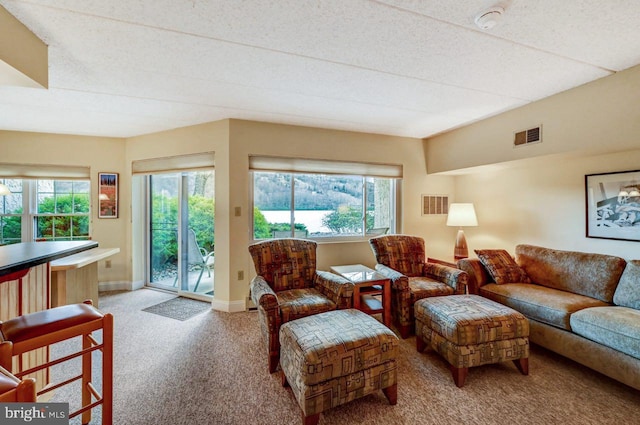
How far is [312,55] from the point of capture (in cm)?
190

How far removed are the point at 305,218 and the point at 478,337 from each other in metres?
2.42

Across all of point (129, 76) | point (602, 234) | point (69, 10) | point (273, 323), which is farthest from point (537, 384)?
point (129, 76)

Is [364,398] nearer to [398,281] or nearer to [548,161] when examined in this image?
[398,281]

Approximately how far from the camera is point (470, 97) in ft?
8.54

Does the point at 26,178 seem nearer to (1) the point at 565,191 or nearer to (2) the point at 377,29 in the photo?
(2) the point at 377,29

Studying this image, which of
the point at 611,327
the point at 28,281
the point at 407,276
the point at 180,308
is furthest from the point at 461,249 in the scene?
the point at 28,281

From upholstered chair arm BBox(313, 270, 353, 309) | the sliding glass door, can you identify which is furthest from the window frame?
upholstered chair arm BBox(313, 270, 353, 309)

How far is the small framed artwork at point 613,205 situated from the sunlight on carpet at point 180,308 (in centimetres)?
439

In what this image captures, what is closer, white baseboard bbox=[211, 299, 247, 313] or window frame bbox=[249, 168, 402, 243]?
white baseboard bbox=[211, 299, 247, 313]

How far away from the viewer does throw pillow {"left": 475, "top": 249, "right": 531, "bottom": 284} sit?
2.79m

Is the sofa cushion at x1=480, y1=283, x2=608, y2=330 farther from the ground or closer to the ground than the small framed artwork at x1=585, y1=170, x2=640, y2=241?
closer to the ground

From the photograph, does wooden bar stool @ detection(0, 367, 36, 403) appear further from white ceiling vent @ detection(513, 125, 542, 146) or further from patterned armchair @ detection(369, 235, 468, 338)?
white ceiling vent @ detection(513, 125, 542, 146)

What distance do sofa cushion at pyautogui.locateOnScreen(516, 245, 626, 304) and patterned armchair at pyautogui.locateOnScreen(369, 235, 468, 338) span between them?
84 cm

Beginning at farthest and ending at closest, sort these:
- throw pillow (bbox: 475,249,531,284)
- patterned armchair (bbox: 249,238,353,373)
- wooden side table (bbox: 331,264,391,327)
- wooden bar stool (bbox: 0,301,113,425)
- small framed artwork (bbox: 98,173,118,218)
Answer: small framed artwork (bbox: 98,173,118,218), throw pillow (bbox: 475,249,531,284), wooden side table (bbox: 331,264,391,327), patterned armchair (bbox: 249,238,353,373), wooden bar stool (bbox: 0,301,113,425)
